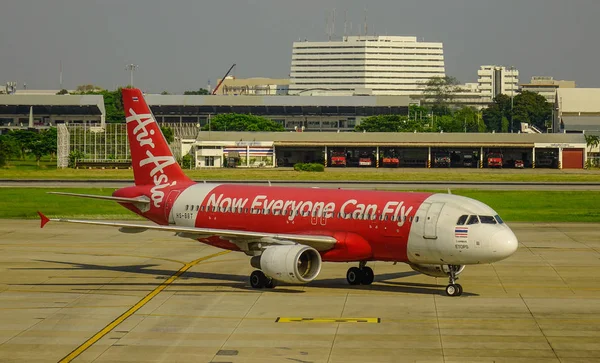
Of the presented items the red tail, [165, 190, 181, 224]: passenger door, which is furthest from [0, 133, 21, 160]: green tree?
[165, 190, 181, 224]: passenger door

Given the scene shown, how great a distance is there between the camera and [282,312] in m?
35.4

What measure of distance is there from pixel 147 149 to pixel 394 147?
395ft

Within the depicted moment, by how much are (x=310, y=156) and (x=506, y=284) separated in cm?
13242

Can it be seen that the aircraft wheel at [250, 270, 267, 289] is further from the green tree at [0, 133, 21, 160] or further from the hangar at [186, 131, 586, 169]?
the hangar at [186, 131, 586, 169]

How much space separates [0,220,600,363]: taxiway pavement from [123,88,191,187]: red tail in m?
4.57

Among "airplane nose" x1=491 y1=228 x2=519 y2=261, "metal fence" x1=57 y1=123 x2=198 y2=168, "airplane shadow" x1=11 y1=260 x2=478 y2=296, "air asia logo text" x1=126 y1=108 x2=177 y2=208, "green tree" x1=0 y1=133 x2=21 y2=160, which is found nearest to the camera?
"airplane nose" x1=491 y1=228 x2=519 y2=261

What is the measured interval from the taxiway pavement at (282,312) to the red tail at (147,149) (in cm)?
457

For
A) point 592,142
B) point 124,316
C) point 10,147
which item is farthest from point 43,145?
point 124,316

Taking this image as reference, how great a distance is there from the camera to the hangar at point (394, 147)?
161000 millimetres

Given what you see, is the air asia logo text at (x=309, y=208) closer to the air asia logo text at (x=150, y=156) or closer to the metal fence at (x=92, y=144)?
the air asia logo text at (x=150, y=156)

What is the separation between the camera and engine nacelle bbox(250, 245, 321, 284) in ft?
126

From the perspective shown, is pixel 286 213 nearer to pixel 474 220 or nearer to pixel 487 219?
pixel 474 220

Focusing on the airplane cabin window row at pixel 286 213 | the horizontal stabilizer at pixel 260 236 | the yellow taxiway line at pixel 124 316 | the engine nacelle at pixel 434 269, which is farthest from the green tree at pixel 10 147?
the engine nacelle at pixel 434 269

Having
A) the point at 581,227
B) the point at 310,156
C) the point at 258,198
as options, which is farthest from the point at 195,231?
the point at 310,156
